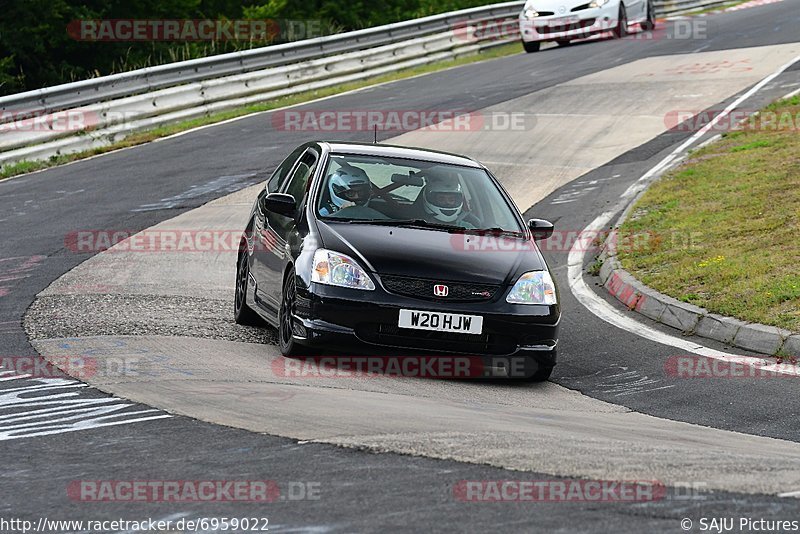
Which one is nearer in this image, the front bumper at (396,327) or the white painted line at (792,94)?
the front bumper at (396,327)

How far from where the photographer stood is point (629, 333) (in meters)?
10.2

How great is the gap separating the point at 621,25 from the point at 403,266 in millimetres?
24415

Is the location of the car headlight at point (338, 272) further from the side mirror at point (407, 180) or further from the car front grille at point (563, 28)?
the car front grille at point (563, 28)

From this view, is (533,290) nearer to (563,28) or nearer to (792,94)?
(792,94)

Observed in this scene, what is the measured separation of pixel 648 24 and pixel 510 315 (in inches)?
1010

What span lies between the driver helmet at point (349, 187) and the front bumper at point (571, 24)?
2130 cm

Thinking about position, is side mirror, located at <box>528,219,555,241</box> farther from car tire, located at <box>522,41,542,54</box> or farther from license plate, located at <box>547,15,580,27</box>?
car tire, located at <box>522,41,542,54</box>

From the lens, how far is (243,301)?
10.2 m

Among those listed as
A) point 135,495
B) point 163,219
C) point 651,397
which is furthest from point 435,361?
point 163,219

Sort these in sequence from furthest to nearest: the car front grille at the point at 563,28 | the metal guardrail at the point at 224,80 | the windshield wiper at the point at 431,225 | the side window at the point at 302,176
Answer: the car front grille at the point at 563,28, the metal guardrail at the point at 224,80, the side window at the point at 302,176, the windshield wiper at the point at 431,225

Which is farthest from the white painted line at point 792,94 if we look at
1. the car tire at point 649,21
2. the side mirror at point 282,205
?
the side mirror at point 282,205

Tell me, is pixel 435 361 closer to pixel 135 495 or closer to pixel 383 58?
pixel 135 495

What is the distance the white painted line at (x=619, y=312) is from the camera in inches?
363

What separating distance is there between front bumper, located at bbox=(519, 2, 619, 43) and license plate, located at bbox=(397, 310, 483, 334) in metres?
22.7
